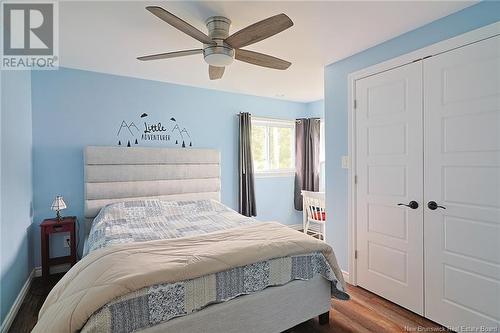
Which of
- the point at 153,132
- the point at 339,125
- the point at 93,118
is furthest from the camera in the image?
the point at 153,132

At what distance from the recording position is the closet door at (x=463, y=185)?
186 centimetres

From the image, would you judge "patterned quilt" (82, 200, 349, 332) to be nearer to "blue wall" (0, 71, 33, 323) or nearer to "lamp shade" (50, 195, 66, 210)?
"lamp shade" (50, 195, 66, 210)

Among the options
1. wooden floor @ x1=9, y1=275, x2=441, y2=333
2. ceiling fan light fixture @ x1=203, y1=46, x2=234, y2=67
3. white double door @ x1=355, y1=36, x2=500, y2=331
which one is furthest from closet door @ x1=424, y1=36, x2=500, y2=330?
ceiling fan light fixture @ x1=203, y1=46, x2=234, y2=67

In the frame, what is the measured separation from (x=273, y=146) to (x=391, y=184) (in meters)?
2.67

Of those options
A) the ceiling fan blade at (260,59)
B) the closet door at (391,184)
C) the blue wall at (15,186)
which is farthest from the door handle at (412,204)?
the blue wall at (15,186)

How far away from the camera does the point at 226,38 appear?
200 centimetres

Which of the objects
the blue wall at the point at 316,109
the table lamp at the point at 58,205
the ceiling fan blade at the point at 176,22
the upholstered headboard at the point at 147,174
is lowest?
the table lamp at the point at 58,205

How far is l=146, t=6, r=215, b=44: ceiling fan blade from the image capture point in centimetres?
154

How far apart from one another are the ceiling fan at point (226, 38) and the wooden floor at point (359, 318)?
218cm

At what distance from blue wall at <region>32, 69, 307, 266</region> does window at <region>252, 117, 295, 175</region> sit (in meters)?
0.52

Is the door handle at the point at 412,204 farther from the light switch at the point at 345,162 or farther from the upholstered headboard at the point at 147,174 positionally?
the upholstered headboard at the point at 147,174

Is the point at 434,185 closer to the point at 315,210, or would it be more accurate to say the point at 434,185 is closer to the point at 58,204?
the point at 315,210

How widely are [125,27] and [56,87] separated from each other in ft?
5.07

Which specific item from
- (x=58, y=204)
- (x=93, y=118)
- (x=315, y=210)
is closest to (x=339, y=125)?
(x=315, y=210)
